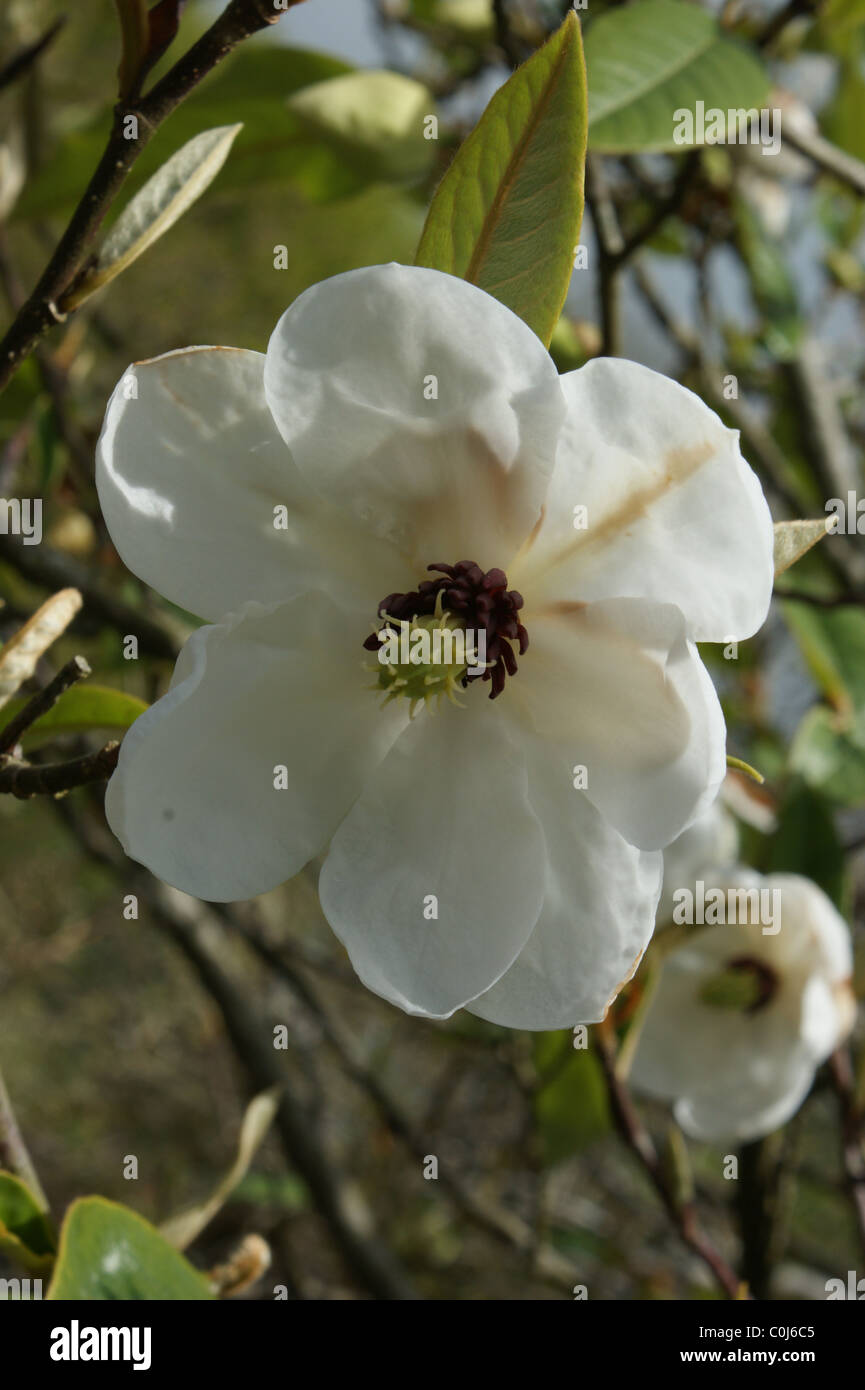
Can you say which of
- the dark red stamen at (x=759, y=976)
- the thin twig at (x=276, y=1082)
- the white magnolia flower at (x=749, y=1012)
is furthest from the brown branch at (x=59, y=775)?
the thin twig at (x=276, y=1082)

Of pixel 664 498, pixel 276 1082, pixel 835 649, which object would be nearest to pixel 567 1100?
pixel 276 1082

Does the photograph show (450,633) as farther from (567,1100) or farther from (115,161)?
(567,1100)

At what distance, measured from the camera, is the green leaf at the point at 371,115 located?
85 cm

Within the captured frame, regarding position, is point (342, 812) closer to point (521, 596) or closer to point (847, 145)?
point (521, 596)

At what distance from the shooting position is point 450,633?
48 centimetres

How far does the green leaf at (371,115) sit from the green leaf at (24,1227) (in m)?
0.68

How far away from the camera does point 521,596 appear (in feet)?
1.65

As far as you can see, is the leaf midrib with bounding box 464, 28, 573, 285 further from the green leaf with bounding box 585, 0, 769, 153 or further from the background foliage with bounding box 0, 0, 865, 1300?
the green leaf with bounding box 585, 0, 769, 153

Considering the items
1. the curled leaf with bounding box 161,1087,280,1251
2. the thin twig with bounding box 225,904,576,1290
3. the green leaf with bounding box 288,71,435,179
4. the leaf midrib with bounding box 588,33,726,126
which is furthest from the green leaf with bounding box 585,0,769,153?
the thin twig with bounding box 225,904,576,1290

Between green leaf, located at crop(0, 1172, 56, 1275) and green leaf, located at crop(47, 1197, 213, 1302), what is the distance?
3 cm

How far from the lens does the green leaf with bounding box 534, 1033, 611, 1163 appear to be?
0.97 metres

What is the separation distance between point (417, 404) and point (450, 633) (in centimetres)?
9

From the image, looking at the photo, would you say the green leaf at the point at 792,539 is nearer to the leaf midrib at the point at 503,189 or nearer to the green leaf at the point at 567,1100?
the leaf midrib at the point at 503,189

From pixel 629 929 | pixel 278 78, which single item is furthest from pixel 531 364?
pixel 278 78
